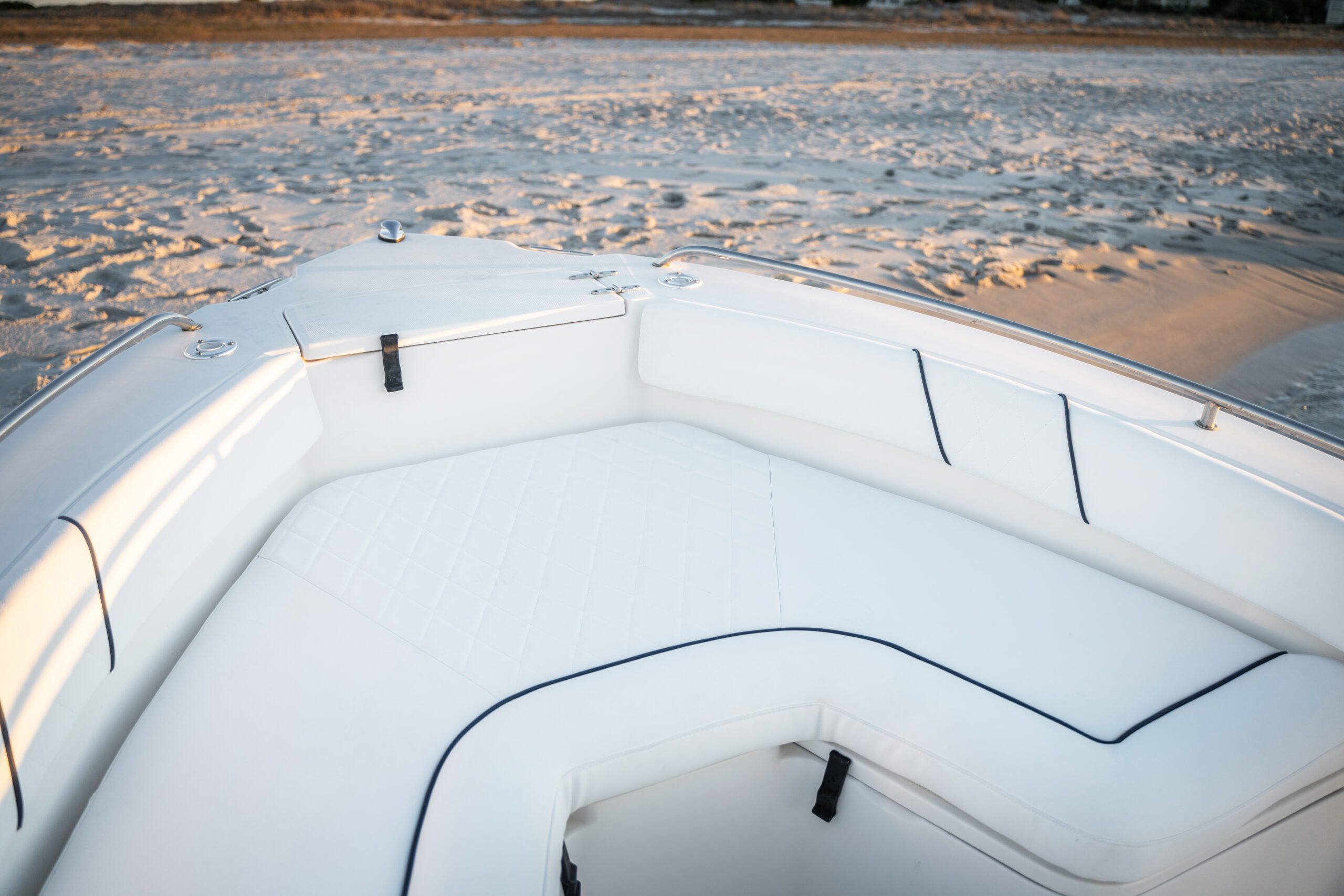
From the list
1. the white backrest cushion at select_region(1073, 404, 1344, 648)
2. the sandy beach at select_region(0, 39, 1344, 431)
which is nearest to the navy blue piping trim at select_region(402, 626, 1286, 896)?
the white backrest cushion at select_region(1073, 404, 1344, 648)

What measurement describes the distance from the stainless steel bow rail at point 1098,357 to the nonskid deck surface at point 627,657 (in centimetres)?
33

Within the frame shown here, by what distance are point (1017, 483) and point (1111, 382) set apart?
29cm

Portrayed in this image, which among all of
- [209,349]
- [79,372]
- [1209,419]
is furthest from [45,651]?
[1209,419]

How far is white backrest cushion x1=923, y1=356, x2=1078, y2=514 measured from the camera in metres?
1.31

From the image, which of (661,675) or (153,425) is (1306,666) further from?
(153,425)

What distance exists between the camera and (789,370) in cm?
156

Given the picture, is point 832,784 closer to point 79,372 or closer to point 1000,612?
point 1000,612

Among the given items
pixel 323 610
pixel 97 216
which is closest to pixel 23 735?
pixel 323 610

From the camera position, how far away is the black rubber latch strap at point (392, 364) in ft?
4.67

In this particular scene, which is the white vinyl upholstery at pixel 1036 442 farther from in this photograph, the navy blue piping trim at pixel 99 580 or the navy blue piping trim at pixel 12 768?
the navy blue piping trim at pixel 12 768

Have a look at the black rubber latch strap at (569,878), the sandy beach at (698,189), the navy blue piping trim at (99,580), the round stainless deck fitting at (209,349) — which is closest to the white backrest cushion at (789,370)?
the round stainless deck fitting at (209,349)

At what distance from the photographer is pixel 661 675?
1117mm

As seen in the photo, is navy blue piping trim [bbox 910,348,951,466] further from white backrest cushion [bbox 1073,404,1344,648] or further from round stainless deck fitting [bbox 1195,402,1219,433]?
round stainless deck fitting [bbox 1195,402,1219,433]

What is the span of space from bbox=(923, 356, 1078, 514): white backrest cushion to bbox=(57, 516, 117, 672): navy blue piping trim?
4.36ft
